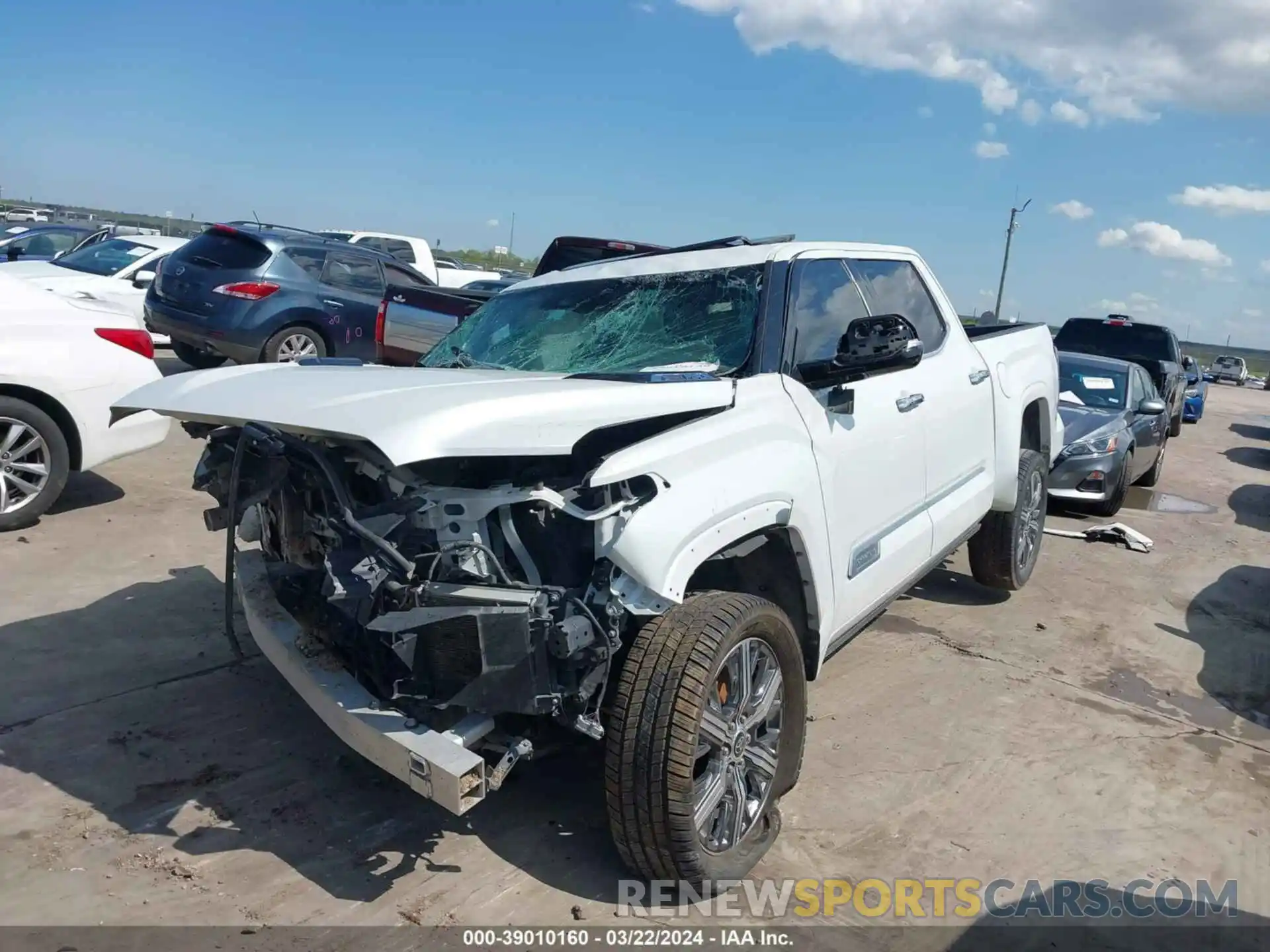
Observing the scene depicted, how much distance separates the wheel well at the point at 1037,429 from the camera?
20.7 feet

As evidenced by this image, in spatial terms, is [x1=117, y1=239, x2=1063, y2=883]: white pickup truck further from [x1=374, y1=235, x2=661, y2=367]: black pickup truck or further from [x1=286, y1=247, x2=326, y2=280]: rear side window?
[x1=286, y1=247, x2=326, y2=280]: rear side window

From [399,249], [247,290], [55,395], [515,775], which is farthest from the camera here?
[399,249]

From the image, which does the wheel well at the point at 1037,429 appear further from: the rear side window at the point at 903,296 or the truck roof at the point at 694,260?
the truck roof at the point at 694,260

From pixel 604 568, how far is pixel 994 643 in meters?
3.50

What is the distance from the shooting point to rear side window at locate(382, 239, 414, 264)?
65.6 ft

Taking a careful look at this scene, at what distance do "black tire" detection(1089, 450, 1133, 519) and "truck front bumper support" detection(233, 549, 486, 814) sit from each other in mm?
7845

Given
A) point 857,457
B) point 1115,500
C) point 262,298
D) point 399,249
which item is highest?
point 399,249

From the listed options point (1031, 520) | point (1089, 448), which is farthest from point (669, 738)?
point (1089, 448)

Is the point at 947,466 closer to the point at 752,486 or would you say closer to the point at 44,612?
the point at 752,486

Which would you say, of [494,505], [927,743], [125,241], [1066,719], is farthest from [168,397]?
[125,241]

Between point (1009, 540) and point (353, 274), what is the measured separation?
8.59m

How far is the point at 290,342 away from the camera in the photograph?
11.0 meters

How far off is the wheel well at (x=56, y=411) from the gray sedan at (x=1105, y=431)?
7.85 meters

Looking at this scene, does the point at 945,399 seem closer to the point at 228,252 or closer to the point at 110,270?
Result: the point at 228,252
